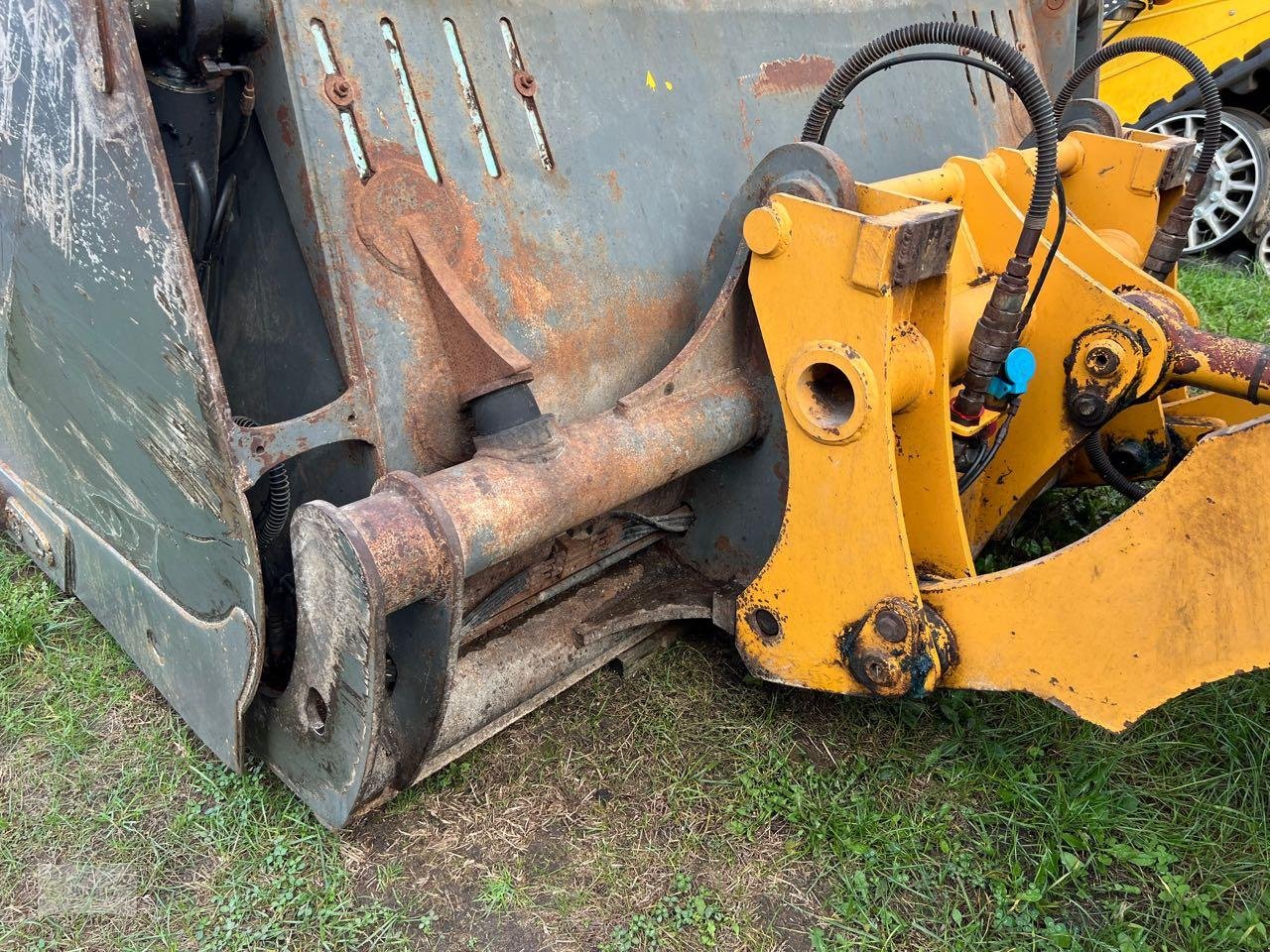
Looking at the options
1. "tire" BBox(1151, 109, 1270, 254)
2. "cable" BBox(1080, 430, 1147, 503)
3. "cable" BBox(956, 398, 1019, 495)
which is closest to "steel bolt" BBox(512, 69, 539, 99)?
"cable" BBox(956, 398, 1019, 495)

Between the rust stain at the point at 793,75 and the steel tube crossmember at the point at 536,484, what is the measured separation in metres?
0.94

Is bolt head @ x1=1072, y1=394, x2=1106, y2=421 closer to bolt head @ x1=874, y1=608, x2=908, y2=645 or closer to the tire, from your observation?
bolt head @ x1=874, y1=608, x2=908, y2=645

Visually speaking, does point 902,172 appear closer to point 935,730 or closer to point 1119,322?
point 1119,322

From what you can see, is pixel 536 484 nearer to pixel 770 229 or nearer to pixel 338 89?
pixel 770 229

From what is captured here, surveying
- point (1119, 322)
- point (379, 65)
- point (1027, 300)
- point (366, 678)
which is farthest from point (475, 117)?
point (1119, 322)

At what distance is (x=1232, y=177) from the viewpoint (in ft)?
20.6

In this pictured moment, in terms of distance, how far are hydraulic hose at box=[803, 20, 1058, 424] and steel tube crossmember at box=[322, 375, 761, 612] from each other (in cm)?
47

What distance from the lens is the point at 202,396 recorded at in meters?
1.66

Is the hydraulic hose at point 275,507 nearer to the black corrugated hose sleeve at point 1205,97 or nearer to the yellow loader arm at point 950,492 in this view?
the yellow loader arm at point 950,492

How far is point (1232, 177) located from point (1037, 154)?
5299mm

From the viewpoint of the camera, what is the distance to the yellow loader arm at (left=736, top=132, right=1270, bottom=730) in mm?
1680

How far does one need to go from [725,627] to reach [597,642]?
0.97 feet

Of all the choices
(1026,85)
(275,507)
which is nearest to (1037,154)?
(1026,85)

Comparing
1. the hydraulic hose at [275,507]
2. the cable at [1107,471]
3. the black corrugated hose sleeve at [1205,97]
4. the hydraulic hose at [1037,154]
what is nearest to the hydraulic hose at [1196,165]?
the black corrugated hose sleeve at [1205,97]
